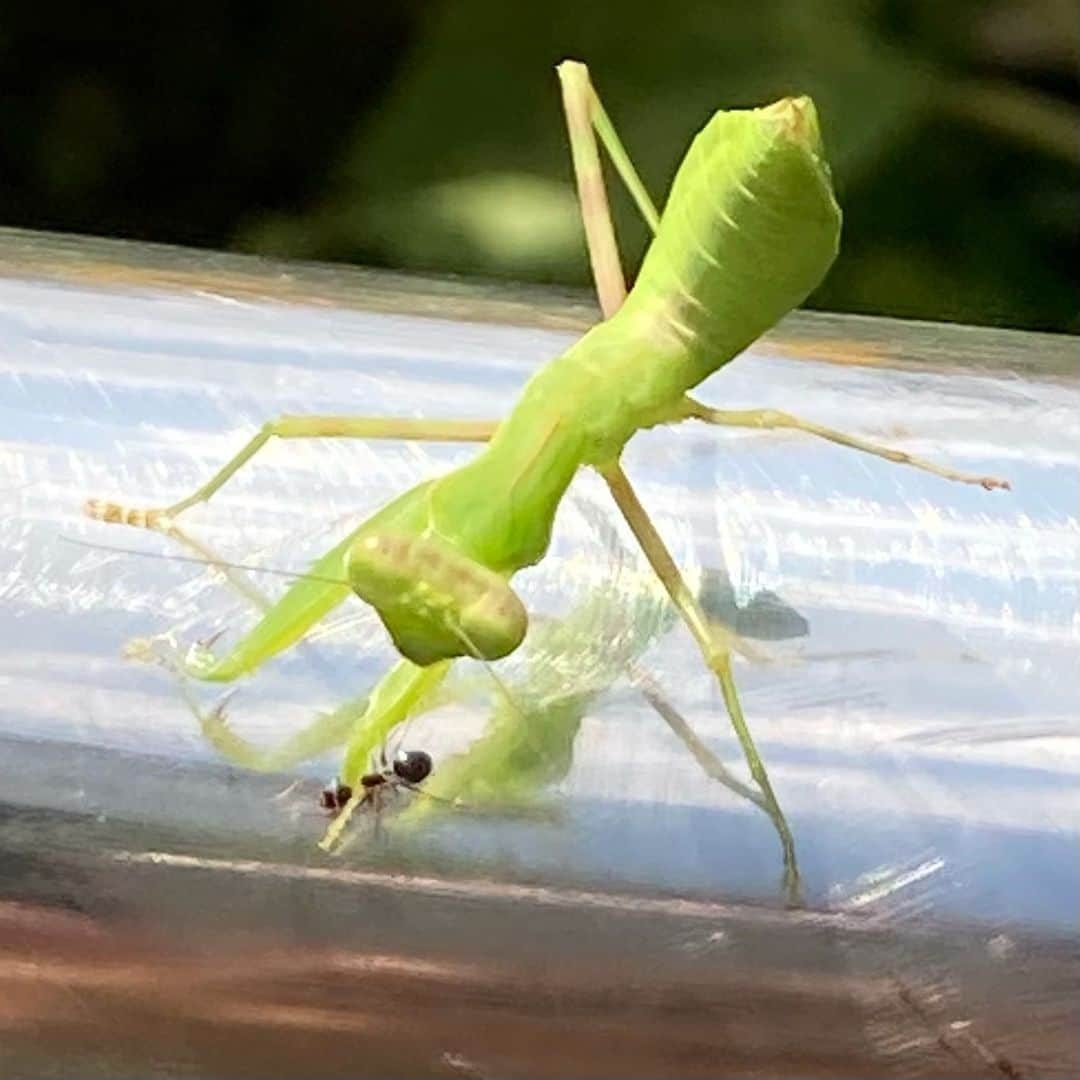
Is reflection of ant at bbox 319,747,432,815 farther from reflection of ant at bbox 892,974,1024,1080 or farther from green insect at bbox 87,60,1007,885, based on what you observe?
reflection of ant at bbox 892,974,1024,1080

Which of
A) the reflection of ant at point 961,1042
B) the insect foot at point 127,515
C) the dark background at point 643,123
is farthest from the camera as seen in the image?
the dark background at point 643,123

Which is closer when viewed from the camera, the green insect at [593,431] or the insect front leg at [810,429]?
the green insect at [593,431]

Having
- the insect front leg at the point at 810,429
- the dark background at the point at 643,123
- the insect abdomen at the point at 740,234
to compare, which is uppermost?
the insect abdomen at the point at 740,234

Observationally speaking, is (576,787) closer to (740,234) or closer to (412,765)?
(412,765)

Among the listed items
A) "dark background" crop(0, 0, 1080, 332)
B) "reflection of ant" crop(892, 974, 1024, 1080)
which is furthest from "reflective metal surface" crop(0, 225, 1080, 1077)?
"dark background" crop(0, 0, 1080, 332)

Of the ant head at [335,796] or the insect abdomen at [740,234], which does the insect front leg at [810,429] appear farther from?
the ant head at [335,796]

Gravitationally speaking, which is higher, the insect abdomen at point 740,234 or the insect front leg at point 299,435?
the insect abdomen at point 740,234

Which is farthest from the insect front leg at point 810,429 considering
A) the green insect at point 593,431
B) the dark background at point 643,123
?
the dark background at point 643,123
